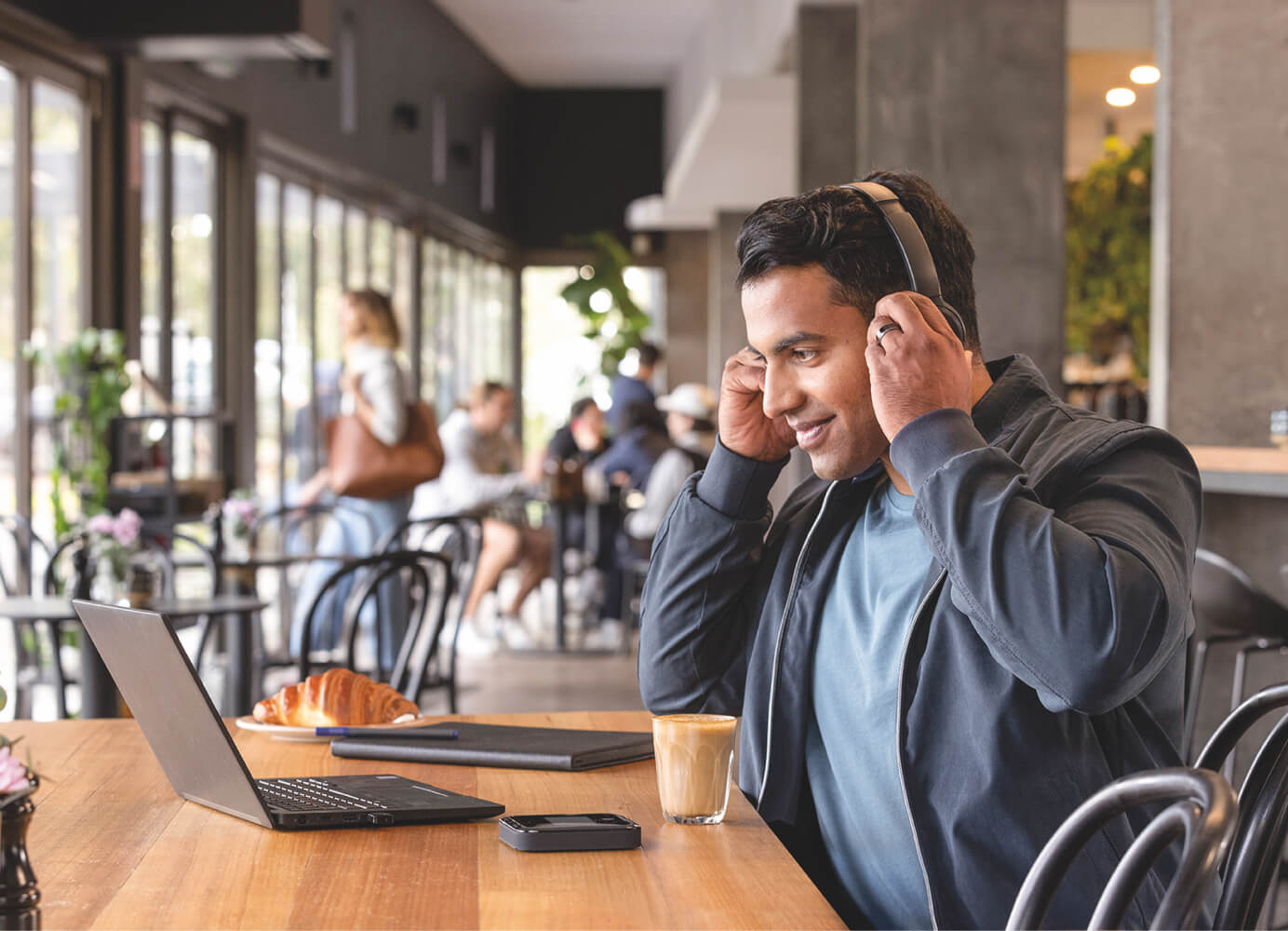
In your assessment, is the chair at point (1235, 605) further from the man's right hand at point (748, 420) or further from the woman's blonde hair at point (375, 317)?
the woman's blonde hair at point (375, 317)

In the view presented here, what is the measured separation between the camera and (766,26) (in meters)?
9.24

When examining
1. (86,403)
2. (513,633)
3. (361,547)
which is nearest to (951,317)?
(86,403)

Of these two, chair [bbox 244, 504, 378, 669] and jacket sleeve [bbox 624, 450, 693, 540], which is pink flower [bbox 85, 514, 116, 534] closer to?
chair [bbox 244, 504, 378, 669]

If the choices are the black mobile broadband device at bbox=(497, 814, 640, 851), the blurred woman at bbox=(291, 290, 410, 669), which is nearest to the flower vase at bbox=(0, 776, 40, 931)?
the black mobile broadband device at bbox=(497, 814, 640, 851)

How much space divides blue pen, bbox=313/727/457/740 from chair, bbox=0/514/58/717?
2186 mm

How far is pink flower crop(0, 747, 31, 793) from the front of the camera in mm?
948

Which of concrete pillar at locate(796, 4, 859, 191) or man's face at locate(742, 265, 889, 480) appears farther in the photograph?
concrete pillar at locate(796, 4, 859, 191)

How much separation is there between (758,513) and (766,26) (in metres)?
8.07

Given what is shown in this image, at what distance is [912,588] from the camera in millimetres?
1523

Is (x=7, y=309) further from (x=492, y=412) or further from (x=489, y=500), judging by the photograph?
(x=492, y=412)

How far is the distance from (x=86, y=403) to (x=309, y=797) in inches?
154

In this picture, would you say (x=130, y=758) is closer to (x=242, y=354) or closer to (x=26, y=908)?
(x=26, y=908)

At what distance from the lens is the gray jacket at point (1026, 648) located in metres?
1.25

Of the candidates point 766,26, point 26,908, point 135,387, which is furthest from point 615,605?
point 26,908
